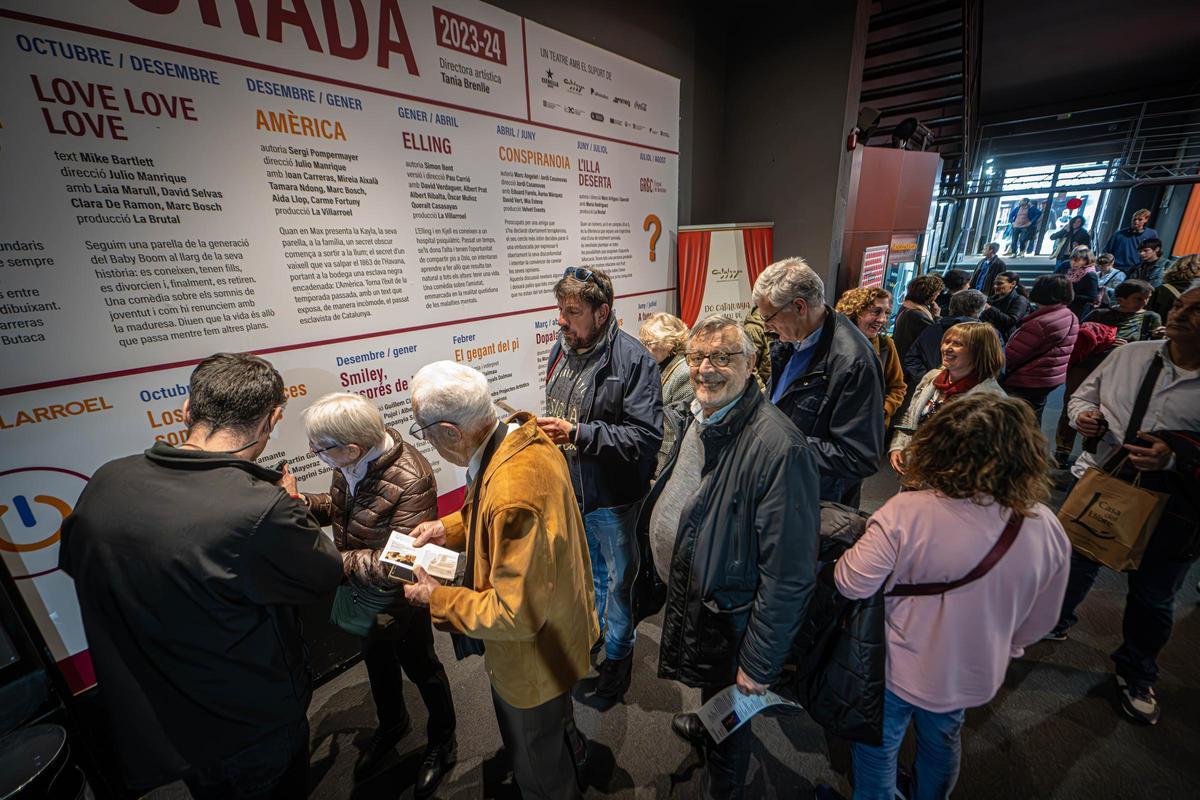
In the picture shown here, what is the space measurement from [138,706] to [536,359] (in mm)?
2253

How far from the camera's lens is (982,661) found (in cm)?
126

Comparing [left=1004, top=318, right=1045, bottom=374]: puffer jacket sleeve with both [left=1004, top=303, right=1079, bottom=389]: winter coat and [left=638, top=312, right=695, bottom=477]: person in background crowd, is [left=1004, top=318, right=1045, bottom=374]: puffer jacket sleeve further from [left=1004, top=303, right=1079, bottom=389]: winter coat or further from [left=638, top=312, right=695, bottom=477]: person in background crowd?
[left=638, top=312, right=695, bottom=477]: person in background crowd

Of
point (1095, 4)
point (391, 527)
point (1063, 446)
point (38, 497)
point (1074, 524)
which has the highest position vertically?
point (1095, 4)

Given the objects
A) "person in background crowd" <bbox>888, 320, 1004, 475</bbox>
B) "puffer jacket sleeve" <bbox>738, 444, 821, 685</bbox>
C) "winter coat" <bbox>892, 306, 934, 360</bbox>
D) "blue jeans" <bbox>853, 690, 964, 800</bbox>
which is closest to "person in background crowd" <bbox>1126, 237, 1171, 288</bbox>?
"winter coat" <bbox>892, 306, 934, 360</bbox>

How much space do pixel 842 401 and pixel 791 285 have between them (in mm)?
533

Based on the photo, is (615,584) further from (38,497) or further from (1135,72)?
(1135,72)

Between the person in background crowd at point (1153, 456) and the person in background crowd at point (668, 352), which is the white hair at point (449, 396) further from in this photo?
the person in background crowd at point (1153, 456)

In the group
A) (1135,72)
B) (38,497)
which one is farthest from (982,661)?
(1135,72)

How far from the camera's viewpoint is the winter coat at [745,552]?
123 cm

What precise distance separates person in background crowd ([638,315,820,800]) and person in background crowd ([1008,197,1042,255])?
17698mm

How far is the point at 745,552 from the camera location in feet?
4.30

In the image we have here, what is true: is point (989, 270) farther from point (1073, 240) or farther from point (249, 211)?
point (249, 211)

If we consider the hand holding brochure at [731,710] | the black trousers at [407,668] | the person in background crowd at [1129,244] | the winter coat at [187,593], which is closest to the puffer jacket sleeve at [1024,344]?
the hand holding brochure at [731,710]

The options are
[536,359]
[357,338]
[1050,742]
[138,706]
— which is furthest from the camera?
[536,359]
